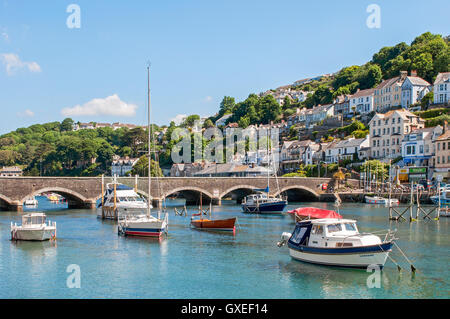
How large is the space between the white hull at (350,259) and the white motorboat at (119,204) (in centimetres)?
3147

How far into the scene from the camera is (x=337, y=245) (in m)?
29.2

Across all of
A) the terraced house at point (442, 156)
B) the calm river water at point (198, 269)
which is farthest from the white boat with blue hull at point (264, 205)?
the terraced house at point (442, 156)

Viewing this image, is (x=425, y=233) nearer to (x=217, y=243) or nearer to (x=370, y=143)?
(x=217, y=243)

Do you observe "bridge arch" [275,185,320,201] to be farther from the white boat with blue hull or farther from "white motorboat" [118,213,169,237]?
"white motorboat" [118,213,169,237]

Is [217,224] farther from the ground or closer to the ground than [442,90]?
closer to the ground

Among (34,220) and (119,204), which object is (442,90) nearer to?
(119,204)

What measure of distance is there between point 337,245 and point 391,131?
8489 cm

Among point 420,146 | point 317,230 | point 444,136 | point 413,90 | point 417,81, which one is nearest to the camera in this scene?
point 317,230

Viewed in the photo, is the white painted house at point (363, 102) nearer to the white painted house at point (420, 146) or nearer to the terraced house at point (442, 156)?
the white painted house at point (420, 146)

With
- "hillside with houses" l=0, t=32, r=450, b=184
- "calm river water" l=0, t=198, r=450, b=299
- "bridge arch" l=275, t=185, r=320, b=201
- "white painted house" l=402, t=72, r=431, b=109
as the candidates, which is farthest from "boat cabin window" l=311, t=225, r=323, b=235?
"white painted house" l=402, t=72, r=431, b=109

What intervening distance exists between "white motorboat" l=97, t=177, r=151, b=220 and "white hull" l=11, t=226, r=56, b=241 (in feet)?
54.3

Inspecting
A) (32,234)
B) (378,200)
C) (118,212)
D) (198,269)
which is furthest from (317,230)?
(378,200)

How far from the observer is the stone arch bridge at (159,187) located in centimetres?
7188

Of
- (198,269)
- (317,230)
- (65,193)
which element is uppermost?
(317,230)
